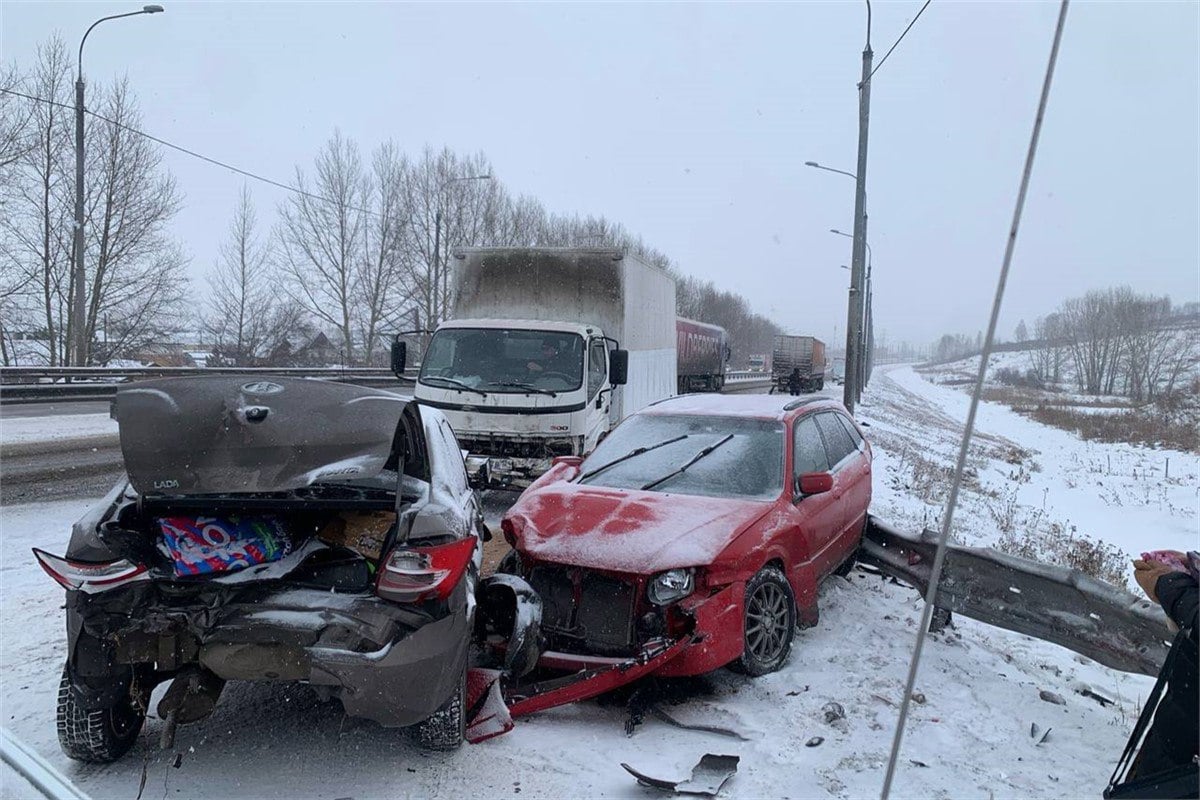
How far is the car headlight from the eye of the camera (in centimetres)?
477

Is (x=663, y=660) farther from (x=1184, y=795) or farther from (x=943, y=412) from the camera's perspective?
(x=943, y=412)

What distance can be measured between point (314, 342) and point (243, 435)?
40.6 metres

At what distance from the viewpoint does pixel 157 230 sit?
2925cm

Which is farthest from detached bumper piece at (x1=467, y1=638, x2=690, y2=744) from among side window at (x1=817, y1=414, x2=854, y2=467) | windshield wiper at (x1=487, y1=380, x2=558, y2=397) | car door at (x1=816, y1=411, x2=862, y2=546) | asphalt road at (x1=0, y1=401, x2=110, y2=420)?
asphalt road at (x1=0, y1=401, x2=110, y2=420)

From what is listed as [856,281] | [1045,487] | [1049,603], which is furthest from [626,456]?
[1045,487]

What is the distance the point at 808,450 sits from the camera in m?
6.48

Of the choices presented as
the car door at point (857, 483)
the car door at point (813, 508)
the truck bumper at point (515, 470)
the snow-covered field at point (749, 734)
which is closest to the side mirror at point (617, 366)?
the truck bumper at point (515, 470)

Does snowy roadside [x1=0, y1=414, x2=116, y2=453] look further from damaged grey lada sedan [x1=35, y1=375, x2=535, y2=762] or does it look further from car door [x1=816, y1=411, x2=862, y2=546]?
car door [x1=816, y1=411, x2=862, y2=546]

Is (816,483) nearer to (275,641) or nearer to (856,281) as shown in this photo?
(275,641)

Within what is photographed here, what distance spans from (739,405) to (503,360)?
4.69m

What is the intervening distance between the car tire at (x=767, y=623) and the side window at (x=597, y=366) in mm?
5810

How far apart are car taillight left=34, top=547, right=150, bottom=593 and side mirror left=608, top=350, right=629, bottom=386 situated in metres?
8.24

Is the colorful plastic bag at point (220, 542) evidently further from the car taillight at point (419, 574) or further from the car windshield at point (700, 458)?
the car windshield at point (700, 458)

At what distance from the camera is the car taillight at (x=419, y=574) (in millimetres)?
3707
